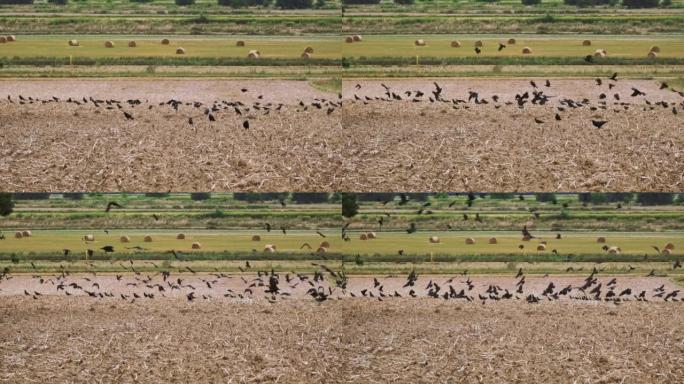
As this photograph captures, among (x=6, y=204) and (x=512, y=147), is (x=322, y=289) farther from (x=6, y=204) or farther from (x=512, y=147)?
(x=6, y=204)

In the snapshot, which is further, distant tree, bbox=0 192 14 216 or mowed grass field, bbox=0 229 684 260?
distant tree, bbox=0 192 14 216

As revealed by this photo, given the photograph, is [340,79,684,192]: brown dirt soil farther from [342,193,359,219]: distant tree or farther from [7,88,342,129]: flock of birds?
[342,193,359,219]: distant tree

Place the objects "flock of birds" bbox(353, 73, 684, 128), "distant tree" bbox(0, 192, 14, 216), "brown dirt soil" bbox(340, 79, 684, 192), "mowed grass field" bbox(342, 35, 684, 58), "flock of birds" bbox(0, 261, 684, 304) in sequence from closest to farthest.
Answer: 1. "brown dirt soil" bbox(340, 79, 684, 192)
2. "flock of birds" bbox(353, 73, 684, 128)
3. "mowed grass field" bbox(342, 35, 684, 58)
4. "flock of birds" bbox(0, 261, 684, 304)
5. "distant tree" bbox(0, 192, 14, 216)

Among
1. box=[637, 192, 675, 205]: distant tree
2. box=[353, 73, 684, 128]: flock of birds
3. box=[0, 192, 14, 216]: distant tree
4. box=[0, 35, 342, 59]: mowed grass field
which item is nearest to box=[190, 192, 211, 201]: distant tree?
box=[0, 35, 342, 59]: mowed grass field

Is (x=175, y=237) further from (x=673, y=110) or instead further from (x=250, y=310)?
(x=673, y=110)

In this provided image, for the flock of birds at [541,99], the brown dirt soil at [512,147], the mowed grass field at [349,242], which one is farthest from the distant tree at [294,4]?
the mowed grass field at [349,242]

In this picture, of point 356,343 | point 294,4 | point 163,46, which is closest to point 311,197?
point 356,343
